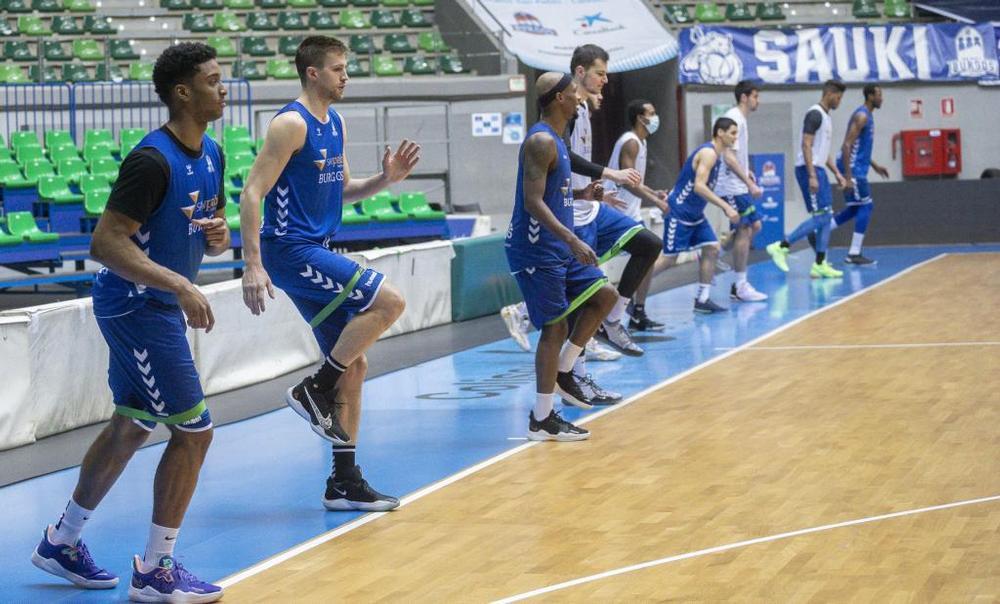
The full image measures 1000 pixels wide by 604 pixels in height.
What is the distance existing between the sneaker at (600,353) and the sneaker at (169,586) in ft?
20.2

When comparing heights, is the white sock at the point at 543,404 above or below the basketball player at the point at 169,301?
below

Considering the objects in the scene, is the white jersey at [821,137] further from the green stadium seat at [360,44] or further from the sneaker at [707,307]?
the green stadium seat at [360,44]

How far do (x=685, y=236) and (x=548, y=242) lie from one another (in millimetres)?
5681

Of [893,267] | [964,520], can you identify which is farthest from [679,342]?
[893,267]

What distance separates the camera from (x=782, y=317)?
42.8 ft

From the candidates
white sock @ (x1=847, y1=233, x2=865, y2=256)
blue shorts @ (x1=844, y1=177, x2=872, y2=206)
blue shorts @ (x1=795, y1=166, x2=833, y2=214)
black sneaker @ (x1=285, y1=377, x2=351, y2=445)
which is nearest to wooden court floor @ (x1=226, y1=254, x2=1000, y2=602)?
black sneaker @ (x1=285, y1=377, x2=351, y2=445)

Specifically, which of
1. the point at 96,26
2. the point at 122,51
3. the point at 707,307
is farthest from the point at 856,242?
the point at 96,26

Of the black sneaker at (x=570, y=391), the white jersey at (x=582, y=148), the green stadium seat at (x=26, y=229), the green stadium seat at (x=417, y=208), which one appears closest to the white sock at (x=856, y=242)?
the green stadium seat at (x=417, y=208)

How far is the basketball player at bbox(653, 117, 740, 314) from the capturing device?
1302cm

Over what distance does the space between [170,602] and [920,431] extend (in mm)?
4301

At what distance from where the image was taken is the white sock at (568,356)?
8.42 metres

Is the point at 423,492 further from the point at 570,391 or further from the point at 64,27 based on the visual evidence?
the point at 64,27

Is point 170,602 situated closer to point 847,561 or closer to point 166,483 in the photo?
point 166,483

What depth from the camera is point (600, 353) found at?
10844 mm
